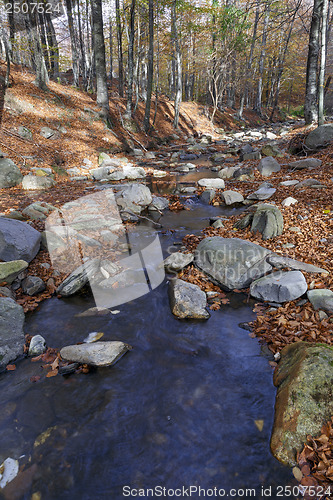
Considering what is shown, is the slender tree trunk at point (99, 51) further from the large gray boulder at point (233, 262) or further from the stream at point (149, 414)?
the stream at point (149, 414)

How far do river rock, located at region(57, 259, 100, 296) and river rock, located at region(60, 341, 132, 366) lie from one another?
1520mm

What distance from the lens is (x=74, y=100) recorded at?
17.8 m

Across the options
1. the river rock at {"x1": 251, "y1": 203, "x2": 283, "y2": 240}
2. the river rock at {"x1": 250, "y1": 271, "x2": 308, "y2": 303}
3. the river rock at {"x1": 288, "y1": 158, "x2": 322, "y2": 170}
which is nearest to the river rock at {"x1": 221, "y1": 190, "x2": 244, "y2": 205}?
the river rock at {"x1": 251, "y1": 203, "x2": 283, "y2": 240}

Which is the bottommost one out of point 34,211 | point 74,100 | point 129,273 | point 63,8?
point 129,273

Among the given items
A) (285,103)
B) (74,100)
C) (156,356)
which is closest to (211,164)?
(74,100)

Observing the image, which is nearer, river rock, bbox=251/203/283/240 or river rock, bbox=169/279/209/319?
river rock, bbox=169/279/209/319

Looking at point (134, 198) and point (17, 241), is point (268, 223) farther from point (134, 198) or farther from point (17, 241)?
point (17, 241)

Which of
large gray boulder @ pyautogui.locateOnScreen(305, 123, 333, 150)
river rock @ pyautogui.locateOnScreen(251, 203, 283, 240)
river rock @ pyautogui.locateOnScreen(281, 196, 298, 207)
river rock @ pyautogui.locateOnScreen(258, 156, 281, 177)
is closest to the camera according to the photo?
river rock @ pyautogui.locateOnScreen(251, 203, 283, 240)

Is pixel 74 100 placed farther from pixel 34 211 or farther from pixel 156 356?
pixel 156 356

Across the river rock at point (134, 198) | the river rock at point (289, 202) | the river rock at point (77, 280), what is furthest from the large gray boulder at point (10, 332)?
the river rock at point (289, 202)

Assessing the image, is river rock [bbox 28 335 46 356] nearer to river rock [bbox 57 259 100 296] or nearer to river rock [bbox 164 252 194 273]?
river rock [bbox 57 259 100 296]

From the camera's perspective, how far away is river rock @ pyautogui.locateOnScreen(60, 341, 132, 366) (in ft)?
12.4

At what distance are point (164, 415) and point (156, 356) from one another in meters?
0.92

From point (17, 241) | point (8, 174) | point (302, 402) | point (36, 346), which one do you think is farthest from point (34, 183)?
point (302, 402)
